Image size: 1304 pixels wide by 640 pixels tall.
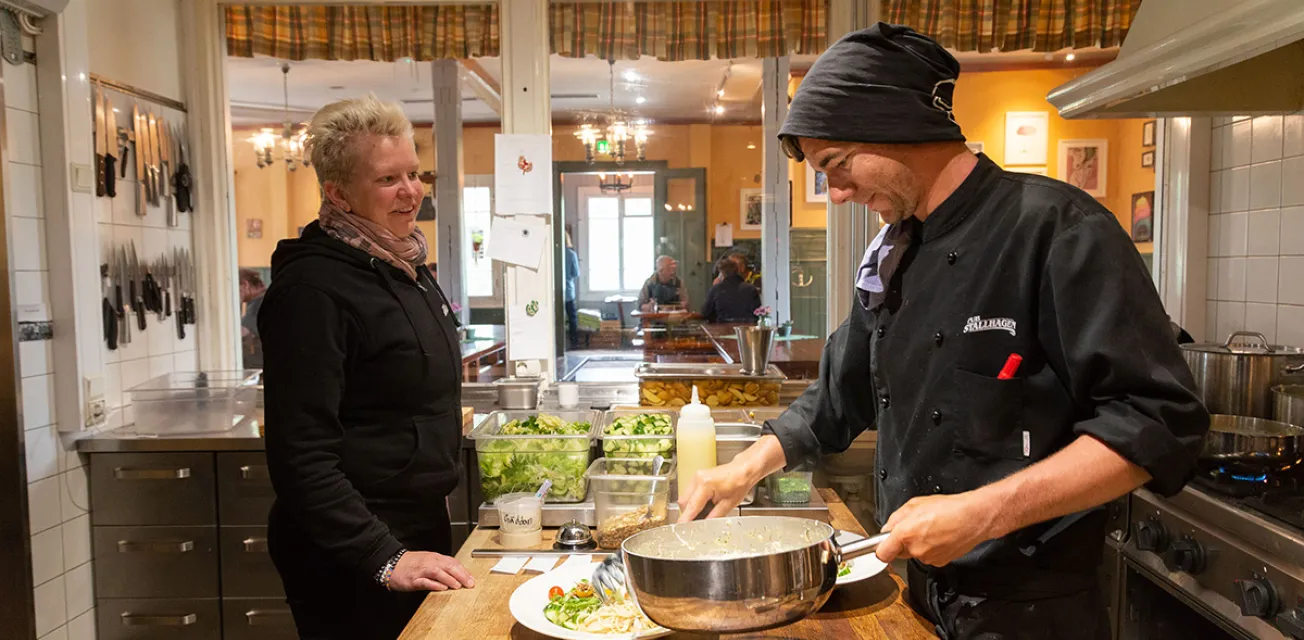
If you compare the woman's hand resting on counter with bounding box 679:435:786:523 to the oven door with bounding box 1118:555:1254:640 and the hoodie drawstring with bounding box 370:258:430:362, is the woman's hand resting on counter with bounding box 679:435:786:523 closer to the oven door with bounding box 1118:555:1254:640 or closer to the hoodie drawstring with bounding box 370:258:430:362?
the hoodie drawstring with bounding box 370:258:430:362

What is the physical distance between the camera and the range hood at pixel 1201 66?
5.50ft

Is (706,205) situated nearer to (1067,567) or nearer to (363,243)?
(363,243)

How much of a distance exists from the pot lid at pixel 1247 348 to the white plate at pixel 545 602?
1.94 metres

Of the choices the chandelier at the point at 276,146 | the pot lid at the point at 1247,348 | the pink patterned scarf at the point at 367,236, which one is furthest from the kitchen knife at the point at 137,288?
the pot lid at the point at 1247,348

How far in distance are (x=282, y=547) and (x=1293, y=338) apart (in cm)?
281

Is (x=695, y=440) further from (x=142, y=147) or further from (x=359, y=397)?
(x=142, y=147)

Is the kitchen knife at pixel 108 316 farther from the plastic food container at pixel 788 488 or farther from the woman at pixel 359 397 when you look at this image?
the plastic food container at pixel 788 488

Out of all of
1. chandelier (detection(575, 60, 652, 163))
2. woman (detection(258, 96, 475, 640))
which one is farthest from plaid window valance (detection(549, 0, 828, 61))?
woman (detection(258, 96, 475, 640))

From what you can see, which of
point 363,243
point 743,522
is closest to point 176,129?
point 363,243

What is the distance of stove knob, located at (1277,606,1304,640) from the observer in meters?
1.70

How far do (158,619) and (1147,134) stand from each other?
13.9 ft

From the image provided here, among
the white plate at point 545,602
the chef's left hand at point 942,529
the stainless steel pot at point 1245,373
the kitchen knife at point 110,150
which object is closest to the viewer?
the chef's left hand at point 942,529

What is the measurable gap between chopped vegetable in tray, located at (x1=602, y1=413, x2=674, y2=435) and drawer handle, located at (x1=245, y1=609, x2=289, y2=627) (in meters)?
1.40

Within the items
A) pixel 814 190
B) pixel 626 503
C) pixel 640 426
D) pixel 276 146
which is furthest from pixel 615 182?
pixel 276 146
